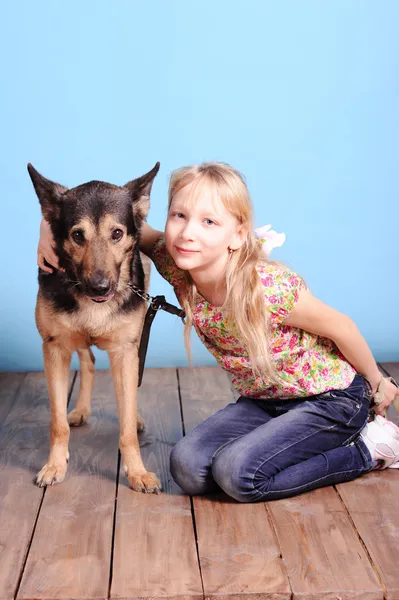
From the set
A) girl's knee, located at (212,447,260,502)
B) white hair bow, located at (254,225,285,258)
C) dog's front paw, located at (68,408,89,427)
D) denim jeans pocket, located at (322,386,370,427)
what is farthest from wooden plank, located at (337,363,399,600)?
dog's front paw, located at (68,408,89,427)

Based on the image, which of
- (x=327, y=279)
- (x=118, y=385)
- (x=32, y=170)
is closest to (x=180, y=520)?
(x=118, y=385)

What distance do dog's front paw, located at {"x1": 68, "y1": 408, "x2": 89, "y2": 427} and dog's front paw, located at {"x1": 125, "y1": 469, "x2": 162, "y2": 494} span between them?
65 centimetres

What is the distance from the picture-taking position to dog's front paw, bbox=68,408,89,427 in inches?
126

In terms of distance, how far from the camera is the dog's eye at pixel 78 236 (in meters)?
2.41

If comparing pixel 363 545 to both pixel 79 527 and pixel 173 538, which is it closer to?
pixel 173 538

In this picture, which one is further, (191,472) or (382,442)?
(382,442)

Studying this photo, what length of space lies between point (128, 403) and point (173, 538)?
1.86ft

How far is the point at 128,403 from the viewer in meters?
2.64

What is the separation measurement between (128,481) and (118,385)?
0.32 meters

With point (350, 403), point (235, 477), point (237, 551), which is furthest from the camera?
point (350, 403)

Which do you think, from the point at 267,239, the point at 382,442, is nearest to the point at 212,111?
the point at 267,239

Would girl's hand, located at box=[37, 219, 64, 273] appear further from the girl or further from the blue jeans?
the blue jeans

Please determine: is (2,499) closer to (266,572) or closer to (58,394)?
(58,394)

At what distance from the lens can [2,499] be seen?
8.19 ft
